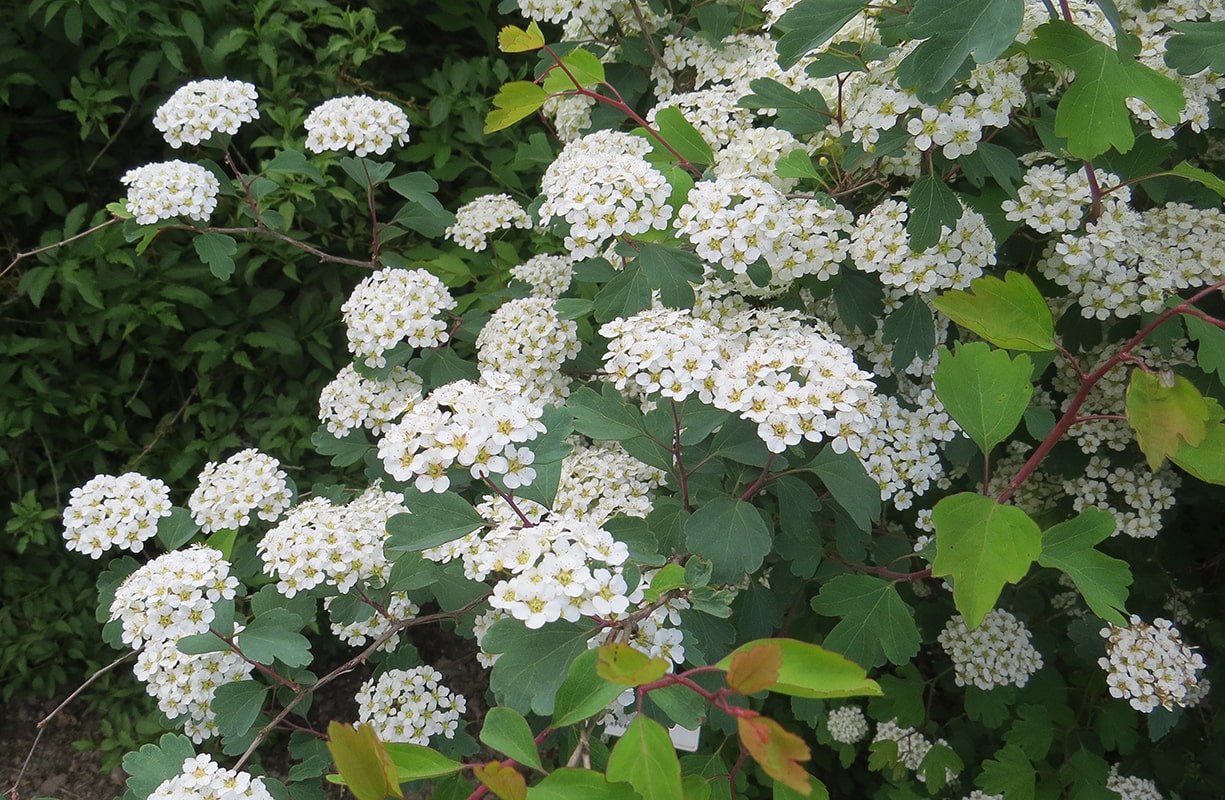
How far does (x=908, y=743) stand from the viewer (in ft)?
8.39

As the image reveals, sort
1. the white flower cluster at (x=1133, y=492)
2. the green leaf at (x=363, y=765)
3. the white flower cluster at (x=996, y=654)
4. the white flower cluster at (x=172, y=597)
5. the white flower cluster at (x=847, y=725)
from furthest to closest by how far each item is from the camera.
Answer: the white flower cluster at (x=847, y=725) → the white flower cluster at (x=996, y=654) → the white flower cluster at (x=1133, y=492) → the white flower cluster at (x=172, y=597) → the green leaf at (x=363, y=765)

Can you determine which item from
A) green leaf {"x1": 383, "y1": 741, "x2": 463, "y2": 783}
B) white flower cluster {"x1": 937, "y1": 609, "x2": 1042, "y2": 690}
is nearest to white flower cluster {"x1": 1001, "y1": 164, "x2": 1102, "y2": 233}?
white flower cluster {"x1": 937, "y1": 609, "x2": 1042, "y2": 690}

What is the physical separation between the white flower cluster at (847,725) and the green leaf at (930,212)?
1.53m

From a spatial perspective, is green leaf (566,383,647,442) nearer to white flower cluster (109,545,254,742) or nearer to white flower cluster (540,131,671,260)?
white flower cluster (540,131,671,260)

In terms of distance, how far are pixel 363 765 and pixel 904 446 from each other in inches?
47.1

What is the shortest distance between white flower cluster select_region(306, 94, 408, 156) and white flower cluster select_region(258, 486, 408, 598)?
40.8 inches

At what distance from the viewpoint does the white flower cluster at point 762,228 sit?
5.57 ft

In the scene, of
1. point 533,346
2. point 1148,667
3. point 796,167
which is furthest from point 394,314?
point 1148,667

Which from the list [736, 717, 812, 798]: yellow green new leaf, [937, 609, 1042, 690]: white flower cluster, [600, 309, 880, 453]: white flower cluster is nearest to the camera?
[736, 717, 812, 798]: yellow green new leaf

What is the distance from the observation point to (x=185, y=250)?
3498 mm

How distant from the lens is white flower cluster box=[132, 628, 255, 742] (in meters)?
1.73

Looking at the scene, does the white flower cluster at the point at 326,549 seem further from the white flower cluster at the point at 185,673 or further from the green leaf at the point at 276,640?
the white flower cluster at the point at 185,673

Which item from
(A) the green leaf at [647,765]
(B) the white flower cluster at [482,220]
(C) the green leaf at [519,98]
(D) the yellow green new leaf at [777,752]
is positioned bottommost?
(B) the white flower cluster at [482,220]

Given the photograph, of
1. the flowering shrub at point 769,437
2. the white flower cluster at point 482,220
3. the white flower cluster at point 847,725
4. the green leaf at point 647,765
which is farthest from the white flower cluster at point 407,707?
the white flower cluster at point 482,220
